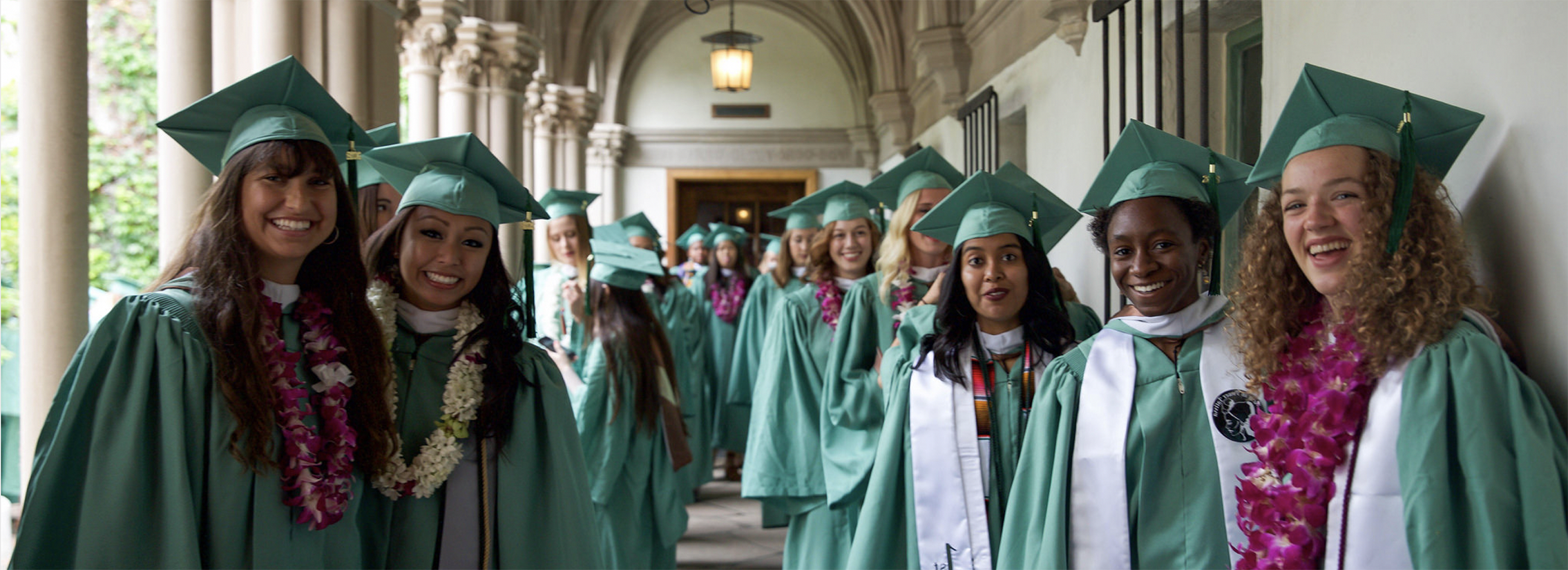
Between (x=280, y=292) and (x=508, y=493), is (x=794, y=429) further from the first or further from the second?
(x=280, y=292)

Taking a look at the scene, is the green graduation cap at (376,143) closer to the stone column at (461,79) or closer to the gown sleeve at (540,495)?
the gown sleeve at (540,495)

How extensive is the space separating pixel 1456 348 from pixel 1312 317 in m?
0.37

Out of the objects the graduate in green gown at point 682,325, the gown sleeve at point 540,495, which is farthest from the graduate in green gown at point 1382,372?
the graduate in green gown at point 682,325

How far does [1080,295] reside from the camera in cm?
531

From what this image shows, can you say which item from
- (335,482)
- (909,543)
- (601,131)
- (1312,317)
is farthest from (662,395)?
(601,131)

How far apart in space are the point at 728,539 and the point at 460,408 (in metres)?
3.84

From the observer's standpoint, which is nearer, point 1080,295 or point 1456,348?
point 1456,348

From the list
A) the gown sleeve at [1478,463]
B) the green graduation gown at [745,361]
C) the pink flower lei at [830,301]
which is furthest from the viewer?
the green graduation gown at [745,361]

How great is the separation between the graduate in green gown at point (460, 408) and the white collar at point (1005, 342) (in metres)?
1.09

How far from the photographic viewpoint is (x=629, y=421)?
13.7 feet

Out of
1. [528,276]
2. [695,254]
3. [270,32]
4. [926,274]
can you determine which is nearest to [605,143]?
[695,254]

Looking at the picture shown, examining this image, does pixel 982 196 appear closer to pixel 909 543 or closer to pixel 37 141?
pixel 909 543

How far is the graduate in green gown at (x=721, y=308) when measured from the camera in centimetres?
787

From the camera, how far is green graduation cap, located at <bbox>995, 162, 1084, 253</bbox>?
2967 mm
